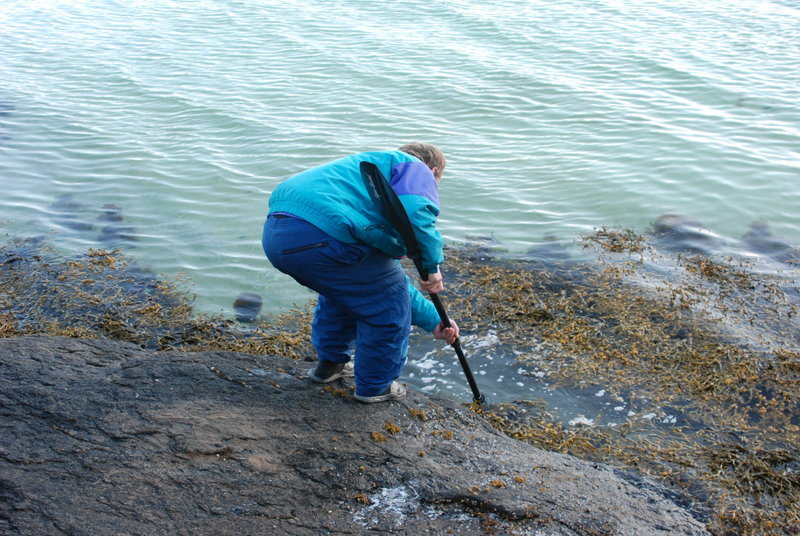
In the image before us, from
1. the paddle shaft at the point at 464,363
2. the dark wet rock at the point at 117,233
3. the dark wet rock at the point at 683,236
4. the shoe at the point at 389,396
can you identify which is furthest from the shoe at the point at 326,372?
the dark wet rock at the point at 683,236

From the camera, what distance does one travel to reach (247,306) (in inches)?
249

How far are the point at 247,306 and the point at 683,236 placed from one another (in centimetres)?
451

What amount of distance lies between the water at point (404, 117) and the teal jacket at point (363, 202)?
1.75 m

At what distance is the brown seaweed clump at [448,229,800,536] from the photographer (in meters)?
4.08

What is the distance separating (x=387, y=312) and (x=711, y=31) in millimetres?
14043

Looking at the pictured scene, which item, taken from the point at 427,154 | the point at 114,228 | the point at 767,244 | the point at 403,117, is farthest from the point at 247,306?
the point at 403,117

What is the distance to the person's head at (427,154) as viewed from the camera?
396 centimetres

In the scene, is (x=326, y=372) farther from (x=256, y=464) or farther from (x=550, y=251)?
(x=550, y=251)

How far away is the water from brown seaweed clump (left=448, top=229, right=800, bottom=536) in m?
0.63

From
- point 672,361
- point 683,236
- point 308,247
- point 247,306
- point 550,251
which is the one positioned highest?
point 308,247

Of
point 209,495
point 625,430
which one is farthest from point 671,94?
point 209,495

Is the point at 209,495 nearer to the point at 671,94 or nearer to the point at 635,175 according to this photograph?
the point at 635,175

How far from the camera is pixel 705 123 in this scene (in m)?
10.8

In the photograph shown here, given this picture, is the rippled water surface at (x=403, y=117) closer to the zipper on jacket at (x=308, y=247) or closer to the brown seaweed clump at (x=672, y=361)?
the brown seaweed clump at (x=672, y=361)
